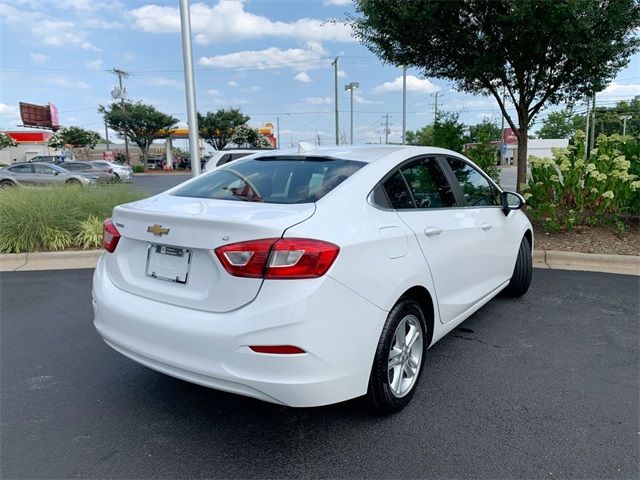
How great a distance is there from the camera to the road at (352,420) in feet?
7.92

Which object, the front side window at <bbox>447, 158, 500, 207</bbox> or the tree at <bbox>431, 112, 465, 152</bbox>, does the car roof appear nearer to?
the front side window at <bbox>447, 158, 500, 207</bbox>

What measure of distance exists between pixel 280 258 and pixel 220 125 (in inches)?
2160

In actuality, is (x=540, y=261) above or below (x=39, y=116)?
below

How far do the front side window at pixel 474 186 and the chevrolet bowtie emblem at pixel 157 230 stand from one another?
2.36 meters

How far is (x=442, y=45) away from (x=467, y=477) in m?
7.44

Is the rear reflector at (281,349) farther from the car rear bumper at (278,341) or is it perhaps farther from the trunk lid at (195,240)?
the trunk lid at (195,240)

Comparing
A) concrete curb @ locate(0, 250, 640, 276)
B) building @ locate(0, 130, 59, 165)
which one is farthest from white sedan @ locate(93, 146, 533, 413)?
building @ locate(0, 130, 59, 165)

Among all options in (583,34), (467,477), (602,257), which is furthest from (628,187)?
(467,477)

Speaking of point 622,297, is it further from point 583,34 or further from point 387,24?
point 387,24

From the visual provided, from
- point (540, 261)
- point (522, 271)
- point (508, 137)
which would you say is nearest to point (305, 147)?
point (522, 271)

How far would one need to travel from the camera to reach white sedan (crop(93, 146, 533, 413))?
7.25 ft

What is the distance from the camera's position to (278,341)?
2166 mm

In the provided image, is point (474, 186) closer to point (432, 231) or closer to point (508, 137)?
point (432, 231)

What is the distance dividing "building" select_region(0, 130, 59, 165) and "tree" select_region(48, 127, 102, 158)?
2.91 metres
